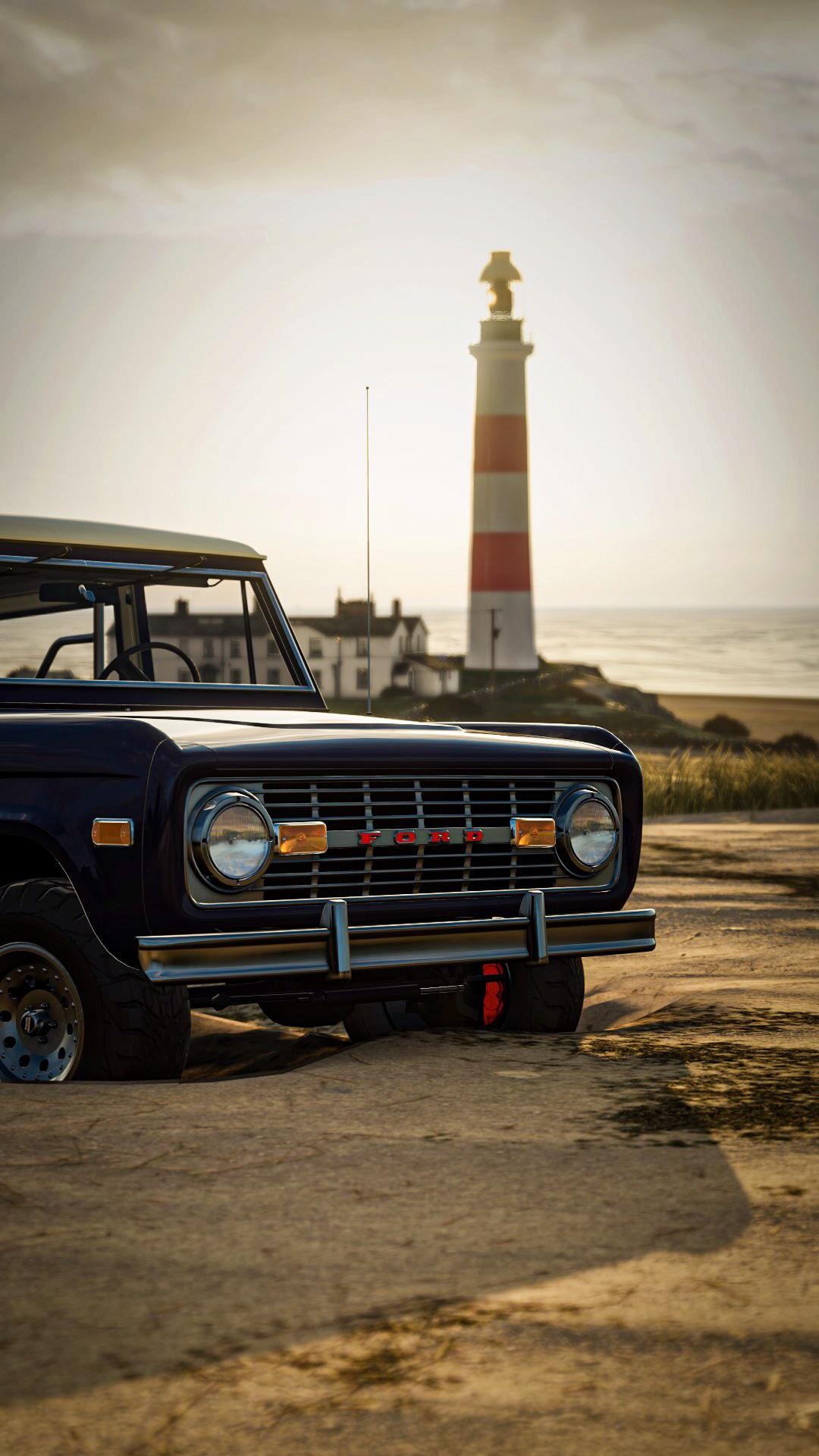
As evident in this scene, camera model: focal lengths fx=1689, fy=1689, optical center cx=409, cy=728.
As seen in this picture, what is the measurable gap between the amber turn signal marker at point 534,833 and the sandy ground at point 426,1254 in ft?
2.01

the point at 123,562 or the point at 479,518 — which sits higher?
the point at 479,518

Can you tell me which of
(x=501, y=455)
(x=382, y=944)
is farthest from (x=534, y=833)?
(x=501, y=455)

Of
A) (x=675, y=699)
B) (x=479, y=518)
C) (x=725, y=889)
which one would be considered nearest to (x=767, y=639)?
(x=675, y=699)

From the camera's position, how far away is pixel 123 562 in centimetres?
618

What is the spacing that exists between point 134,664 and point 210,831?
183 cm

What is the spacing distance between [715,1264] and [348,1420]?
921 millimetres

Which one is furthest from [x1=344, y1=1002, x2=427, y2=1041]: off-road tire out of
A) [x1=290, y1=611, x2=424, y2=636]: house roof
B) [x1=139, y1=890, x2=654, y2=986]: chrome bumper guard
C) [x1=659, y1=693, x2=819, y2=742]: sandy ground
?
[x1=290, y1=611, x2=424, y2=636]: house roof

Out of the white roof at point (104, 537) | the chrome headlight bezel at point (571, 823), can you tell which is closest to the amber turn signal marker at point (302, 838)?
the chrome headlight bezel at point (571, 823)

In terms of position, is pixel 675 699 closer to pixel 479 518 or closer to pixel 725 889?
pixel 479 518

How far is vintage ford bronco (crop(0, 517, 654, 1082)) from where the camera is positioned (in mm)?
4359

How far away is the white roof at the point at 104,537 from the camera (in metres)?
6.04

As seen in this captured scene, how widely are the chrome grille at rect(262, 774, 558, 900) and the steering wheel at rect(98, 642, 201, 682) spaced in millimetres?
1531

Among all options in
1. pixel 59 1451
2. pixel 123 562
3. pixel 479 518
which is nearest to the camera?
pixel 59 1451

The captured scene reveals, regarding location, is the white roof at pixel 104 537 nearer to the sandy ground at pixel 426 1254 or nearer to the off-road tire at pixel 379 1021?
the off-road tire at pixel 379 1021
